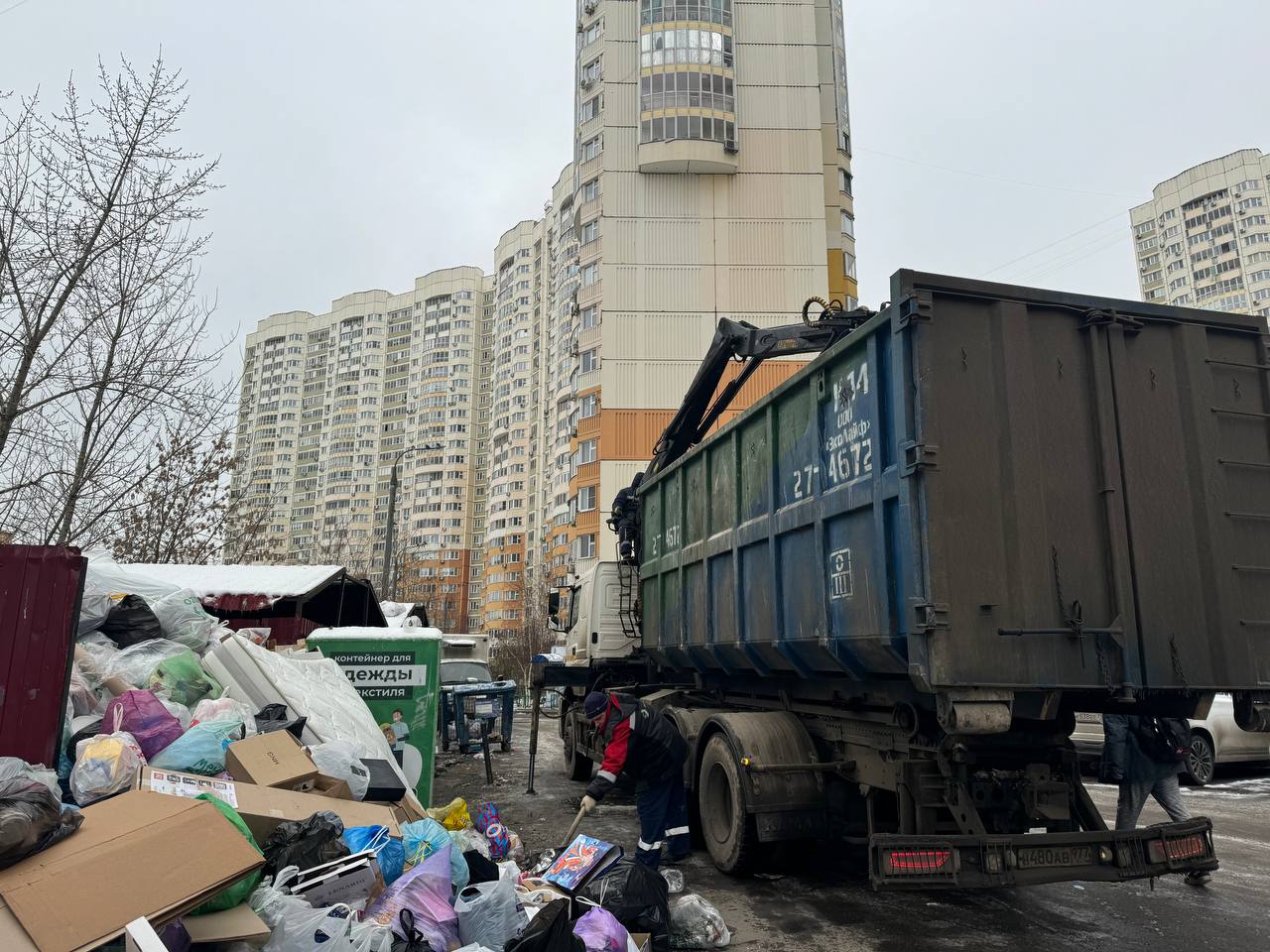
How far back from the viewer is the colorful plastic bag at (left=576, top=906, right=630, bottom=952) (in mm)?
3545

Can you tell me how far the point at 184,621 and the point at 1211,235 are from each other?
268 ft

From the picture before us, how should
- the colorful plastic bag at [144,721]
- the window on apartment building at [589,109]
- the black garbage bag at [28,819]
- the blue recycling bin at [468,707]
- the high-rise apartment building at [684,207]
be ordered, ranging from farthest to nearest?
the window on apartment building at [589,109], the high-rise apartment building at [684,207], the blue recycling bin at [468,707], the colorful plastic bag at [144,721], the black garbage bag at [28,819]

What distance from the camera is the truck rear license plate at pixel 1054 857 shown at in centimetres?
415

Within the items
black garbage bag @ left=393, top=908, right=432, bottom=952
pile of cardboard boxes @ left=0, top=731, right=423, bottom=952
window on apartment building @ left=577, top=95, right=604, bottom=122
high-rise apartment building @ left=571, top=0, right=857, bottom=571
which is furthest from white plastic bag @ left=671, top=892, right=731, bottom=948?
window on apartment building @ left=577, top=95, right=604, bottom=122

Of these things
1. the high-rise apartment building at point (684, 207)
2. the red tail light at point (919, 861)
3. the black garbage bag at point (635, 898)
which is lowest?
the black garbage bag at point (635, 898)

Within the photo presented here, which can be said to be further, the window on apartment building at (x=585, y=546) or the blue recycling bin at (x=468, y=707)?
the window on apartment building at (x=585, y=546)

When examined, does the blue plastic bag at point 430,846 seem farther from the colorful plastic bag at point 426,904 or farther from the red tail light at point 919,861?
the red tail light at point 919,861

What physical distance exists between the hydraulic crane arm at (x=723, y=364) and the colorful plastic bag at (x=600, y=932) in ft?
14.4

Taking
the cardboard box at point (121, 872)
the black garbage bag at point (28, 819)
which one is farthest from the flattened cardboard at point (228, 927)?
the black garbage bag at point (28, 819)

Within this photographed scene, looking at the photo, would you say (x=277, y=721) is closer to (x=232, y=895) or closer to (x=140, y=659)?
(x=140, y=659)

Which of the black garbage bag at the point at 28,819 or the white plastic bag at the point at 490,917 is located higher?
the black garbage bag at the point at 28,819

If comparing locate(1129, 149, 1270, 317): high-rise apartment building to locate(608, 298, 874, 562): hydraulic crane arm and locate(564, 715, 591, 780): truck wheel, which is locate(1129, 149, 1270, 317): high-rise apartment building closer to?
locate(608, 298, 874, 562): hydraulic crane arm

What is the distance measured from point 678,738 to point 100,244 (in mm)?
9102

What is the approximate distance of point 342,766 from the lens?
514 cm
